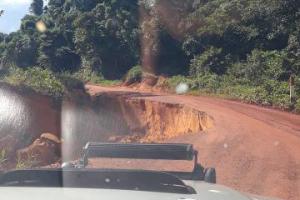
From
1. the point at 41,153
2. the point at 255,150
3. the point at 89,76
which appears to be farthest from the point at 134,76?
the point at 255,150

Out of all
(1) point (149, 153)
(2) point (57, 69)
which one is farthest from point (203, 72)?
(1) point (149, 153)

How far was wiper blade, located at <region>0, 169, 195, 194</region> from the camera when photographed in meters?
2.45

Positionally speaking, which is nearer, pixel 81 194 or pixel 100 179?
pixel 81 194

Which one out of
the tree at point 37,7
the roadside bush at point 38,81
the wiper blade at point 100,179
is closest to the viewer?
the wiper blade at point 100,179

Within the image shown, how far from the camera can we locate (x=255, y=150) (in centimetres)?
1302

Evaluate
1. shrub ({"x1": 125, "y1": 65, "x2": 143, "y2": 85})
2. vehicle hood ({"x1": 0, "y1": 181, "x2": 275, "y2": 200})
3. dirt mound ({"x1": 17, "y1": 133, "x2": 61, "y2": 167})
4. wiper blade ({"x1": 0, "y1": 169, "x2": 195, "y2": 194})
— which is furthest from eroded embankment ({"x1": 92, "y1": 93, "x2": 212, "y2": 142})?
vehicle hood ({"x1": 0, "y1": 181, "x2": 275, "y2": 200})

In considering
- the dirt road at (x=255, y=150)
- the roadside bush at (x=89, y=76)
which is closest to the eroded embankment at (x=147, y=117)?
the dirt road at (x=255, y=150)

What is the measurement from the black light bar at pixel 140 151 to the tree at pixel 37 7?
226ft

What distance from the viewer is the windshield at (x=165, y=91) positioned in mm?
11718

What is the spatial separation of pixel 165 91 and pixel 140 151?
30.5m

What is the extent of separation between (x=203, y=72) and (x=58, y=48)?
68.6 ft

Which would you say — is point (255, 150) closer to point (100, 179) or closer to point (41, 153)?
point (41, 153)

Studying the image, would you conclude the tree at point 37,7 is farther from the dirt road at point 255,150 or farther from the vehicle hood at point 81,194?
the vehicle hood at point 81,194

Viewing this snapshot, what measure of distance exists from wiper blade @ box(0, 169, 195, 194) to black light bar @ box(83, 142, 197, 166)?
5.09ft
